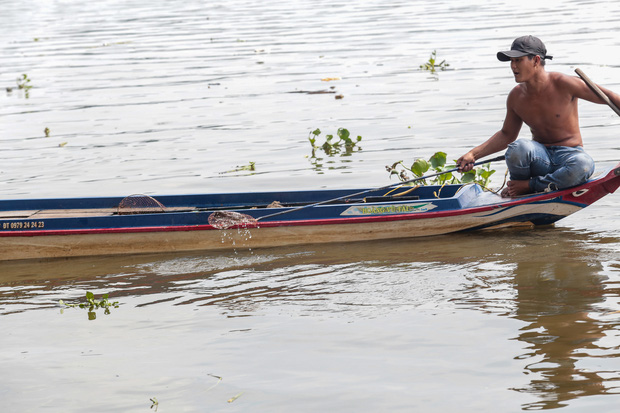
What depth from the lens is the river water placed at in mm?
4363

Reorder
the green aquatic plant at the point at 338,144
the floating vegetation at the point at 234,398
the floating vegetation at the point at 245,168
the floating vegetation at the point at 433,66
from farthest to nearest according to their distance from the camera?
the floating vegetation at the point at 433,66
the green aquatic plant at the point at 338,144
the floating vegetation at the point at 245,168
the floating vegetation at the point at 234,398

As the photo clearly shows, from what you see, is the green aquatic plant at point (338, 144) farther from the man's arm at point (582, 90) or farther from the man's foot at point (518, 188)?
the man's arm at point (582, 90)

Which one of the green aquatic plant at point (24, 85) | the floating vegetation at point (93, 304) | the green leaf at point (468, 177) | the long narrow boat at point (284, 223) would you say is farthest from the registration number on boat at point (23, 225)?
the green aquatic plant at point (24, 85)

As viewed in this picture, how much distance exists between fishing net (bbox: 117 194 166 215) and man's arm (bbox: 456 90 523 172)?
2.70 meters

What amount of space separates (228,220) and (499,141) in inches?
93.8

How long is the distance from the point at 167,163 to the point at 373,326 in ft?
20.0

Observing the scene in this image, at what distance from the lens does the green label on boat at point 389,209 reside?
6965 millimetres

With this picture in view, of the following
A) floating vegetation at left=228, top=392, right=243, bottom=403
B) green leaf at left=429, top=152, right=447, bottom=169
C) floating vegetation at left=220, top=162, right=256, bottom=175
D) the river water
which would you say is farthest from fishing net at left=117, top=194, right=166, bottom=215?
floating vegetation at left=228, top=392, right=243, bottom=403

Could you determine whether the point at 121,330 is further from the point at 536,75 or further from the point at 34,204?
the point at 536,75

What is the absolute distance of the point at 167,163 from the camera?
10.6 metres

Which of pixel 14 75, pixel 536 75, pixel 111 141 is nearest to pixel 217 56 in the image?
pixel 14 75

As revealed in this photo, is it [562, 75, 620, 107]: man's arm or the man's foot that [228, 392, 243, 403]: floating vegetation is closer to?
the man's foot

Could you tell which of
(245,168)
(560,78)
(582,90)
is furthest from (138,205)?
(582,90)

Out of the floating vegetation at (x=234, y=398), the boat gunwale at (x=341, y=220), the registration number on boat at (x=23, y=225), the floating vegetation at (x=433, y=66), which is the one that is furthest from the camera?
the floating vegetation at (x=433, y=66)
